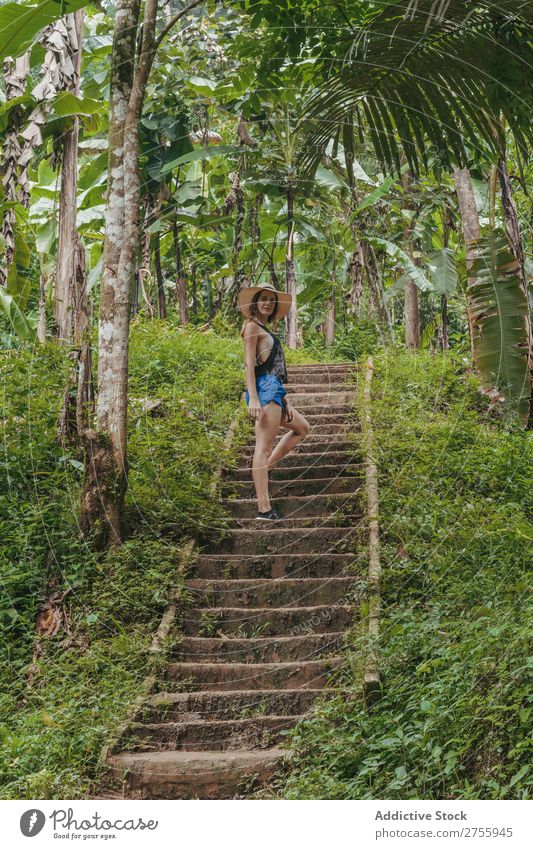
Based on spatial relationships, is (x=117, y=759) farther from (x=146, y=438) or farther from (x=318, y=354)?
(x=318, y=354)

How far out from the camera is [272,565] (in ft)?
16.7

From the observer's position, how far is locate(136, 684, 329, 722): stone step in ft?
13.4

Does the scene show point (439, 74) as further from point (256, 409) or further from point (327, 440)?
point (327, 440)

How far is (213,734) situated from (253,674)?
42cm

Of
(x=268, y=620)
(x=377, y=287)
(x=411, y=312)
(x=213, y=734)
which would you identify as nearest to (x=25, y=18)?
(x=377, y=287)

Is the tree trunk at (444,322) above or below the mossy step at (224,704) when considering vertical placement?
above

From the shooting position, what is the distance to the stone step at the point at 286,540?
5.21 metres

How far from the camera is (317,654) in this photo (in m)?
4.43

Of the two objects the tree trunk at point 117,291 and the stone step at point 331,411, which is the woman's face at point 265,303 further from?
the stone step at point 331,411
